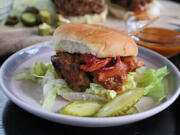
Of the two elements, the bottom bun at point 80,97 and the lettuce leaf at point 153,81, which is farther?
the lettuce leaf at point 153,81

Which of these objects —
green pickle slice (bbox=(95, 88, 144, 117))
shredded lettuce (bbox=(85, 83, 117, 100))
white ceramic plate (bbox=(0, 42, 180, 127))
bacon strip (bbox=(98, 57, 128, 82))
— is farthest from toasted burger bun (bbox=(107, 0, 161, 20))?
green pickle slice (bbox=(95, 88, 144, 117))

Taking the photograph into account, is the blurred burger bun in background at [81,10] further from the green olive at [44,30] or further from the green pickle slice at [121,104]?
the green pickle slice at [121,104]

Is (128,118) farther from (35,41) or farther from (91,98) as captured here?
(35,41)

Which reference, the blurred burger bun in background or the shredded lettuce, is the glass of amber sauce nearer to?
the blurred burger bun in background

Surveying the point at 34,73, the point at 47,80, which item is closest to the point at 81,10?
the point at 34,73

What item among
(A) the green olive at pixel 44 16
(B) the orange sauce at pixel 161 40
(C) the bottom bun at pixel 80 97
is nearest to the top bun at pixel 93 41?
(C) the bottom bun at pixel 80 97
